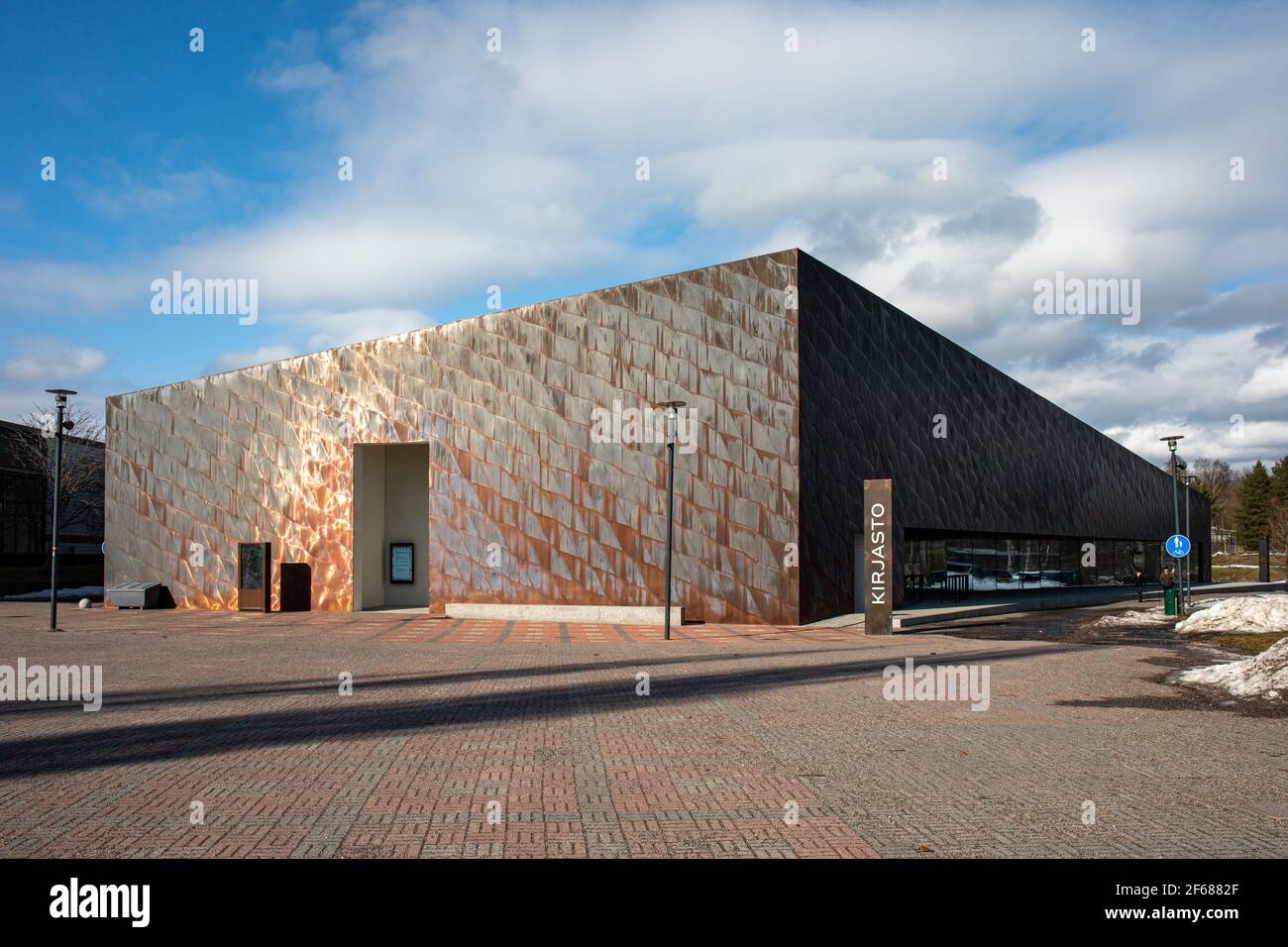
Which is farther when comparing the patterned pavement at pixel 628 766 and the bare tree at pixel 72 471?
the bare tree at pixel 72 471

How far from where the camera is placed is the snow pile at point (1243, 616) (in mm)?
21062

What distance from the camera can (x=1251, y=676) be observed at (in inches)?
489

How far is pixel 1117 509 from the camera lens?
2152 inches

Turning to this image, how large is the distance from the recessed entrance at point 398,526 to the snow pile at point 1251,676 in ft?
77.0

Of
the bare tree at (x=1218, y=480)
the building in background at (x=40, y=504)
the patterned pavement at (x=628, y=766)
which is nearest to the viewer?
the patterned pavement at (x=628, y=766)

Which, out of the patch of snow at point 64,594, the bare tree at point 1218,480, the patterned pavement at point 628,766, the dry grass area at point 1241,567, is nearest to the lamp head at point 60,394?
the patterned pavement at point 628,766

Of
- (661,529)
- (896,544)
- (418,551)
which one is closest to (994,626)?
(896,544)

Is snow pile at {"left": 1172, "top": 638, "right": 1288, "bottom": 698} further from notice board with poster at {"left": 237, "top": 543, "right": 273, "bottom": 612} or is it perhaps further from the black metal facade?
notice board with poster at {"left": 237, "top": 543, "right": 273, "bottom": 612}

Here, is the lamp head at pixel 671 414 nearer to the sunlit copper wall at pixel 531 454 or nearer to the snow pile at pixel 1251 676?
the sunlit copper wall at pixel 531 454

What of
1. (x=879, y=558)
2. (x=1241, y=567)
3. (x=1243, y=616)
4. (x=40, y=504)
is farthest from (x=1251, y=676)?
(x=1241, y=567)

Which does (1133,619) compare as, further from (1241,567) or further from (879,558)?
(1241,567)

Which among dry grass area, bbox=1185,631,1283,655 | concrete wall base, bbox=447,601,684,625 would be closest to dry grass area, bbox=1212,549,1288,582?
dry grass area, bbox=1185,631,1283,655

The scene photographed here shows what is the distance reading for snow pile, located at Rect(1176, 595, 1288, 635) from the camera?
2106cm
